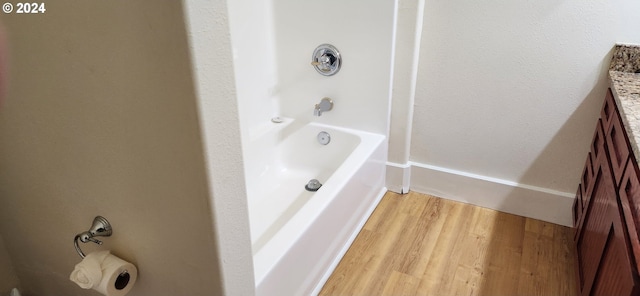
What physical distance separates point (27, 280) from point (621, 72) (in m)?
2.41

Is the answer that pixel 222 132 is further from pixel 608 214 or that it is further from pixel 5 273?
pixel 608 214

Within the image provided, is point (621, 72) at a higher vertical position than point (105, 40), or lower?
lower

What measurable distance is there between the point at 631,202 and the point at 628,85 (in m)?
0.74

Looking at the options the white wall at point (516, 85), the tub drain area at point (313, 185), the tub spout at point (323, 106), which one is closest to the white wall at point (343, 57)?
the tub spout at point (323, 106)

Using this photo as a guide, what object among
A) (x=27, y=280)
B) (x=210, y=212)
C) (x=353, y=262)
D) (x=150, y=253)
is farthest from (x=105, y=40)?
(x=353, y=262)

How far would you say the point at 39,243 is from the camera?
117 cm

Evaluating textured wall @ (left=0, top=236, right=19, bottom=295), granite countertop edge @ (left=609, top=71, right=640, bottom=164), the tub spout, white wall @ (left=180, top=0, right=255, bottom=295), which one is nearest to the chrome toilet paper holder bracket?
white wall @ (left=180, top=0, right=255, bottom=295)

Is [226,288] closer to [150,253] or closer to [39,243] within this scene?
[150,253]

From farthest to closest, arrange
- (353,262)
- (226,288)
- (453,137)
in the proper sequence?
(453,137)
(353,262)
(226,288)

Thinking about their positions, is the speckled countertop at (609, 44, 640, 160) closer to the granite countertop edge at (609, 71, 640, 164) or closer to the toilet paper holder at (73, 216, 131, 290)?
the granite countertop edge at (609, 71, 640, 164)

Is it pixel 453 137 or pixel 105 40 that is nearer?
pixel 105 40

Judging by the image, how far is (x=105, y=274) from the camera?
952 millimetres

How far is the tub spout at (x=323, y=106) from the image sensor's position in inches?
93.3

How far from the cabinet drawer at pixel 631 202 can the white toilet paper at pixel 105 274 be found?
123 cm
